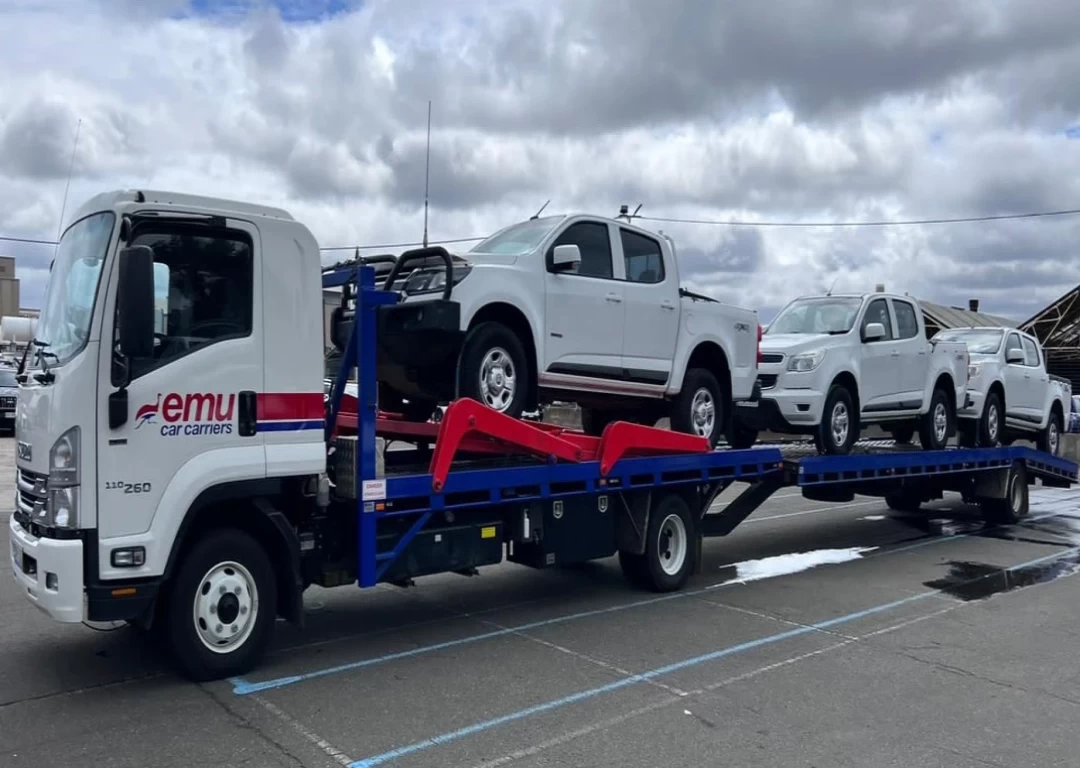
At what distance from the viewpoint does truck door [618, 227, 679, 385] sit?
8.80m

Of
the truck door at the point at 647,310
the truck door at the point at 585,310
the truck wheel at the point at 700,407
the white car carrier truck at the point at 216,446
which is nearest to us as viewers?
the white car carrier truck at the point at 216,446

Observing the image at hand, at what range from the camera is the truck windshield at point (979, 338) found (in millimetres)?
14773

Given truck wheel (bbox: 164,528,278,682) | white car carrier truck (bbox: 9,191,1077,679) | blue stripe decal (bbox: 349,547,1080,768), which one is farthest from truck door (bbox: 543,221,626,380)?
truck wheel (bbox: 164,528,278,682)

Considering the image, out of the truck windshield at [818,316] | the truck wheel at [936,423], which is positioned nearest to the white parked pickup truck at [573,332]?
the truck windshield at [818,316]

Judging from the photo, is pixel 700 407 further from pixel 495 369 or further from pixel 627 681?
pixel 627 681

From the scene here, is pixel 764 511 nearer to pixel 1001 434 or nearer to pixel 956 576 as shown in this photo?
pixel 1001 434

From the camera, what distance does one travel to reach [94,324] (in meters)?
5.42

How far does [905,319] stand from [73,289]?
9.87 m

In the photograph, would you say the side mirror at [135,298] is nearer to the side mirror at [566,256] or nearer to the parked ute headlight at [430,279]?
the parked ute headlight at [430,279]

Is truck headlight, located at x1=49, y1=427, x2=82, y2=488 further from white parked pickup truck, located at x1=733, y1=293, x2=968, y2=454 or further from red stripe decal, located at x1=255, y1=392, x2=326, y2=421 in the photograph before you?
white parked pickup truck, located at x1=733, y1=293, x2=968, y2=454

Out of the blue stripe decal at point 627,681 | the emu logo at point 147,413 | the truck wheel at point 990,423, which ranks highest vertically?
the emu logo at point 147,413

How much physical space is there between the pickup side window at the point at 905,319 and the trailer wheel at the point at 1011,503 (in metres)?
3.32

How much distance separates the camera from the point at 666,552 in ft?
30.3

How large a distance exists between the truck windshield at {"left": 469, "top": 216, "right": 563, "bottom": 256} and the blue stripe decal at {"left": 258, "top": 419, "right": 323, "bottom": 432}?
7.58 feet
